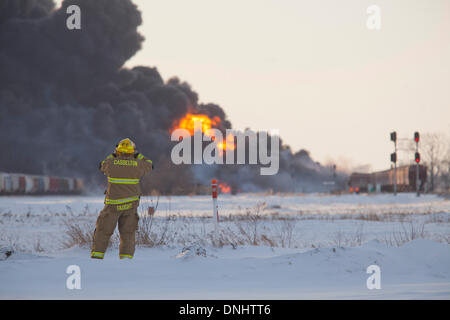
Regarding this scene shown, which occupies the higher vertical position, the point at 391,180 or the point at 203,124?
the point at 203,124

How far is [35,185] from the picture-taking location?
4478 cm

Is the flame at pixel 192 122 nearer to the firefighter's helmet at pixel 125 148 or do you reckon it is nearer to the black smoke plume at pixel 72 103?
the black smoke plume at pixel 72 103

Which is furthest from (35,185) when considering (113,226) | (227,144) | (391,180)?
(113,226)

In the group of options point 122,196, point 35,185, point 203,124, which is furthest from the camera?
point 203,124

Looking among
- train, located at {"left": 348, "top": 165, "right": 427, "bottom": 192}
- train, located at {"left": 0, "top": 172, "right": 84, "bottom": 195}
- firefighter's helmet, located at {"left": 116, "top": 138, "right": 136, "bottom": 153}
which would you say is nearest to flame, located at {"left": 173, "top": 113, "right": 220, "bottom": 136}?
train, located at {"left": 0, "top": 172, "right": 84, "bottom": 195}

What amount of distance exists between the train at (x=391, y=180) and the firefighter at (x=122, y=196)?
121ft

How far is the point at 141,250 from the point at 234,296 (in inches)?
122

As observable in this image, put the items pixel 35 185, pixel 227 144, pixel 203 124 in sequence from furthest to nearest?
pixel 203 124 < pixel 227 144 < pixel 35 185

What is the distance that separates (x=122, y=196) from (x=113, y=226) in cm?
44

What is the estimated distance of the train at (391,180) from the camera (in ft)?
134

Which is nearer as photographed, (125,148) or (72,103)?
(125,148)

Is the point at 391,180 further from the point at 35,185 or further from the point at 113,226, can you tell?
the point at 113,226
